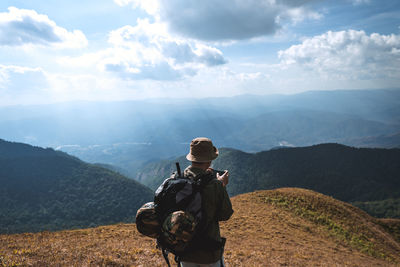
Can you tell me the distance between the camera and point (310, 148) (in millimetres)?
183125

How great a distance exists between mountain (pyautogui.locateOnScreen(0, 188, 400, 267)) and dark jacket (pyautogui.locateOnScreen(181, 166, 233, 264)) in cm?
580

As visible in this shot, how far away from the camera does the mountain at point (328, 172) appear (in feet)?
432

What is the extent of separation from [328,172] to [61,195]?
Answer: 182m

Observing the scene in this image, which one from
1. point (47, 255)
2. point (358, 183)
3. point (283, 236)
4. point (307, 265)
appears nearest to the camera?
point (47, 255)

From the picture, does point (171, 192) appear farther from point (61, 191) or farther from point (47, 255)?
point (61, 191)

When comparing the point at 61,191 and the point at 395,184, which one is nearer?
the point at 395,184

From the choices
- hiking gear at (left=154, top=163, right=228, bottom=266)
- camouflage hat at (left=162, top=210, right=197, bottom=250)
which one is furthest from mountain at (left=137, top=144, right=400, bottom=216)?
camouflage hat at (left=162, top=210, right=197, bottom=250)

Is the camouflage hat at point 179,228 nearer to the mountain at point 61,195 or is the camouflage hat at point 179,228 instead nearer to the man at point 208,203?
the man at point 208,203

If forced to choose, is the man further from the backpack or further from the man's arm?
the backpack

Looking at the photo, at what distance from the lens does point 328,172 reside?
5842 inches

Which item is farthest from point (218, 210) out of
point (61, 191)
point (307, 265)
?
point (61, 191)

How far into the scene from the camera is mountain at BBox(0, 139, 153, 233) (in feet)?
411

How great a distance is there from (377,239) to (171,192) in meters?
24.7

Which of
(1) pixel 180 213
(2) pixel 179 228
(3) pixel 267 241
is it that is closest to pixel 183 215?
(1) pixel 180 213
